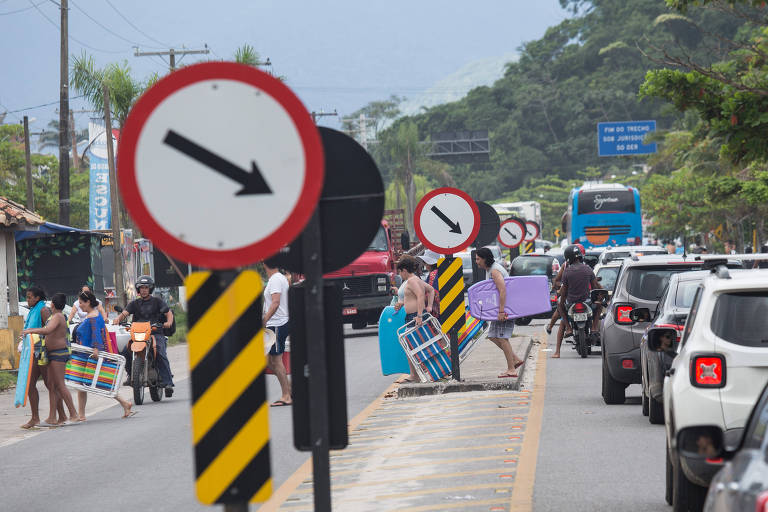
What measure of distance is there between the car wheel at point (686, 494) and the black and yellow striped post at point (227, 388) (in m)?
3.56

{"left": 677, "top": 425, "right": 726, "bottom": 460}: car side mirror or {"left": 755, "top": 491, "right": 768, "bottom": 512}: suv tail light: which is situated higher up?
{"left": 677, "top": 425, "right": 726, "bottom": 460}: car side mirror

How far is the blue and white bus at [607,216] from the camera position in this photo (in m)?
47.9

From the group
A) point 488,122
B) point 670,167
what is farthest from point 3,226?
point 488,122

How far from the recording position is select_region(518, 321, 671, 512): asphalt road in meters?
8.79

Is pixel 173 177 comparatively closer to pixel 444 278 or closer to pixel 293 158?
pixel 293 158

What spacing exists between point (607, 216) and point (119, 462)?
1475 inches

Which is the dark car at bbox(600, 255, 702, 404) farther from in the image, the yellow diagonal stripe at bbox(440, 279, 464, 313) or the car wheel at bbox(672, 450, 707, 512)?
the car wheel at bbox(672, 450, 707, 512)

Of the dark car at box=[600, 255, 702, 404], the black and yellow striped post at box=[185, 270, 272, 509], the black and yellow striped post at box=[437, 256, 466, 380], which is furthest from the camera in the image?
the black and yellow striped post at box=[437, 256, 466, 380]

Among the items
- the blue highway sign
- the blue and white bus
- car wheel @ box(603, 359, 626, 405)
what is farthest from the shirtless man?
the blue highway sign

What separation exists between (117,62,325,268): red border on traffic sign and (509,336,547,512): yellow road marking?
4268mm

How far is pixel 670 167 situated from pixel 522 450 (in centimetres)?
6120

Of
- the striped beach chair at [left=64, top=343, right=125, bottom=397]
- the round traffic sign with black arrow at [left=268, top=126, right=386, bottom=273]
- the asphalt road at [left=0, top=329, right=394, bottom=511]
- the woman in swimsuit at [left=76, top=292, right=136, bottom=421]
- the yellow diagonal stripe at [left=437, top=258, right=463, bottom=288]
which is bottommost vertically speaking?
the asphalt road at [left=0, top=329, right=394, bottom=511]

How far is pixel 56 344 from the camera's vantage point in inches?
633

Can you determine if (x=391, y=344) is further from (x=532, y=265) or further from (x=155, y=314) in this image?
(x=532, y=265)
